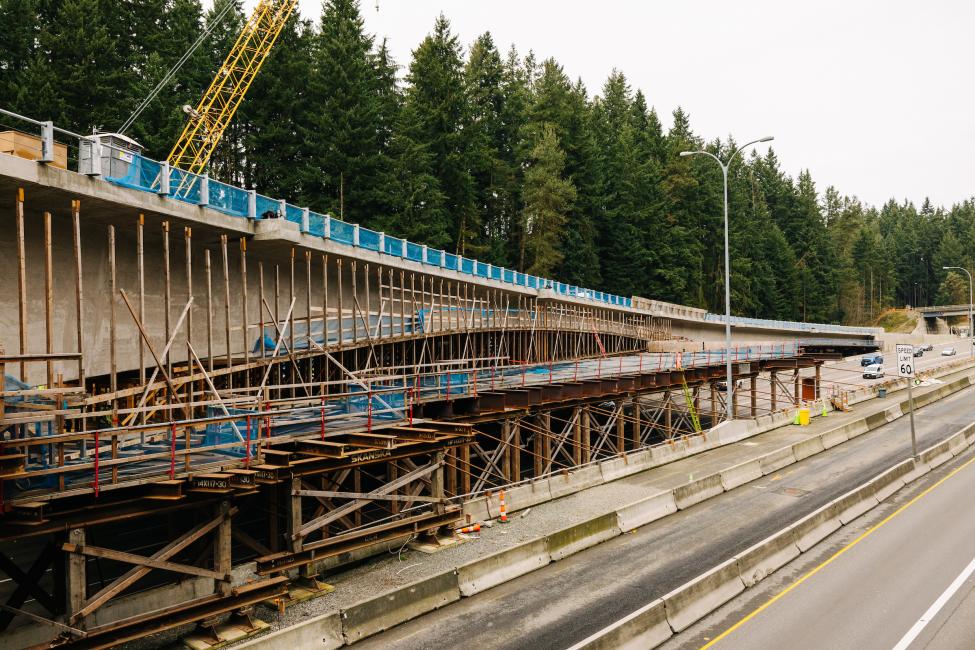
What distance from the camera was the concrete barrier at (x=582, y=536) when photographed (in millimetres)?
14453

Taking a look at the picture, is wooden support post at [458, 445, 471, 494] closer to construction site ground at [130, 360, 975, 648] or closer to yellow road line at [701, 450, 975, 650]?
construction site ground at [130, 360, 975, 648]

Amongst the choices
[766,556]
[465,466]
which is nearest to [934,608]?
[766,556]

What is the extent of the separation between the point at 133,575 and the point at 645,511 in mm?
12093

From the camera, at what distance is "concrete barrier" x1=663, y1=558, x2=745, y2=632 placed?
11.2 m

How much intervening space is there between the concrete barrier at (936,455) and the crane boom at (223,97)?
39.5 m

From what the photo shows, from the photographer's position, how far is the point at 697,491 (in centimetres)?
1914

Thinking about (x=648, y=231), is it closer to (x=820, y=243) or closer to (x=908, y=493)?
(x=820, y=243)

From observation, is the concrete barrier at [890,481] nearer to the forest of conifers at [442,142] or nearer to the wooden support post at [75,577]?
the wooden support post at [75,577]

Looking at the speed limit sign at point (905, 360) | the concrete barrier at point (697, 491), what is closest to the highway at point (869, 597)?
the concrete barrier at point (697, 491)

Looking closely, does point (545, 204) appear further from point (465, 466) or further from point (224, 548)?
point (224, 548)

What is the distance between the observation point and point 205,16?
51.2 meters

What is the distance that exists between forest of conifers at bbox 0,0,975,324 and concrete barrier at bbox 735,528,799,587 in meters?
37.5

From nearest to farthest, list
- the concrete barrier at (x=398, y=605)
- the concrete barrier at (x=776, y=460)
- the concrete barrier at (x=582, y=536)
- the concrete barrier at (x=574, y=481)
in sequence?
the concrete barrier at (x=398, y=605) < the concrete barrier at (x=582, y=536) < the concrete barrier at (x=574, y=481) < the concrete barrier at (x=776, y=460)

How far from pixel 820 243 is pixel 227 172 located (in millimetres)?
103396
